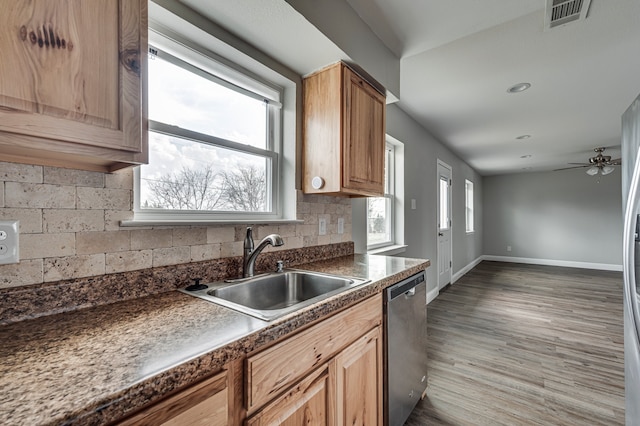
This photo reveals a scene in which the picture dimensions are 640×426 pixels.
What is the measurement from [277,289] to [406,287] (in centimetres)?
72

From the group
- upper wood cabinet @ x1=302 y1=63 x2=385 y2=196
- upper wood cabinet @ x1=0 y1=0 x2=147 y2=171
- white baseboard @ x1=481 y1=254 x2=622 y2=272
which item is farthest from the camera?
white baseboard @ x1=481 y1=254 x2=622 y2=272

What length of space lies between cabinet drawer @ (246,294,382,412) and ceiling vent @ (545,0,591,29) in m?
1.88

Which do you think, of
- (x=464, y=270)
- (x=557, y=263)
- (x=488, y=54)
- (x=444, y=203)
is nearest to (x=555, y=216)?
(x=557, y=263)

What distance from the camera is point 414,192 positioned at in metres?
3.59

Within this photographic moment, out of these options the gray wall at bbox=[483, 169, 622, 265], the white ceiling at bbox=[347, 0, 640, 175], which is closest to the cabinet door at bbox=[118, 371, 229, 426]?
the white ceiling at bbox=[347, 0, 640, 175]

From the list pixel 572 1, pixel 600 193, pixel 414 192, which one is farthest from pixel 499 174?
pixel 572 1

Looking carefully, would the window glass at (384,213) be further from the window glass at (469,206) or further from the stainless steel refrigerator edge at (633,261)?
the window glass at (469,206)

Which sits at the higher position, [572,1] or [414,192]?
[572,1]

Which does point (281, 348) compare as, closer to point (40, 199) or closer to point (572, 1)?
point (40, 199)

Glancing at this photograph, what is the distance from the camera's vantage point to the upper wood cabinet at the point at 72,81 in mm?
653

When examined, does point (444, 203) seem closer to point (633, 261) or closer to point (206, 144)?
point (633, 261)

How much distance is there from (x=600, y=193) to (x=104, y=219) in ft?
28.9

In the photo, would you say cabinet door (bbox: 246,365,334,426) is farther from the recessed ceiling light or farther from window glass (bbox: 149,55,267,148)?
the recessed ceiling light

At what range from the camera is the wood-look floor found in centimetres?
178
